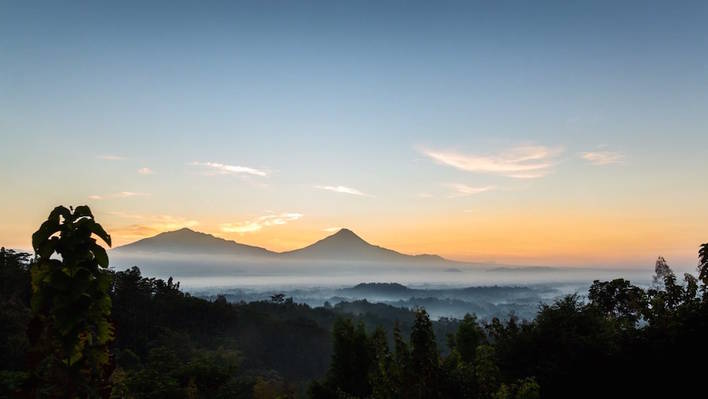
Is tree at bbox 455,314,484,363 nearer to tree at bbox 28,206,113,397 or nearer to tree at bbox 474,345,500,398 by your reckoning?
tree at bbox 474,345,500,398

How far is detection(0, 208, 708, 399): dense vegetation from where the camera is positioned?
385cm

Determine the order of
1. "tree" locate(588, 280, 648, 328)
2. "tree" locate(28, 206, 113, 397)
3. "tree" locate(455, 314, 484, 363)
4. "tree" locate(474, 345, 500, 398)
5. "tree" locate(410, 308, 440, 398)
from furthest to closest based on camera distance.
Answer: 1. "tree" locate(588, 280, 648, 328)
2. "tree" locate(455, 314, 484, 363)
3. "tree" locate(474, 345, 500, 398)
4. "tree" locate(410, 308, 440, 398)
5. "tree" locate(28, 206, 113, 397)

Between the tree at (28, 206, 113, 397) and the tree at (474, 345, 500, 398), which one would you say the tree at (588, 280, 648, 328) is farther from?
the tree at (28, 206, 113, 397)

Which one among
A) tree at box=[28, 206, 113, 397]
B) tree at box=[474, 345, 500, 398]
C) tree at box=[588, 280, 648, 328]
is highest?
tree at box=[28, 206, 113, 397]

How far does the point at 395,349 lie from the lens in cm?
931

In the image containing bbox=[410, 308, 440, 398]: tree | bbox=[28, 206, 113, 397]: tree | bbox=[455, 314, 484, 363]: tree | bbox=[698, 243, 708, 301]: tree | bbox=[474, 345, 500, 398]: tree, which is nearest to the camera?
bbox=[28, 206, 113, 397]: tree

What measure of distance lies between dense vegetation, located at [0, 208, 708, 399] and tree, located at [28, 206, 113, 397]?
0.4 inches

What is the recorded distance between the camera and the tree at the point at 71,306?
149 inches

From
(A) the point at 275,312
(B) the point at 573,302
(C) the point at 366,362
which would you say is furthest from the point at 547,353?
(A) the point at 275,312

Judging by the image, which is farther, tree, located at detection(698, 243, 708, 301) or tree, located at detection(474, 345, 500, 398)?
tree, located at detection(698, 243, 708, 301)

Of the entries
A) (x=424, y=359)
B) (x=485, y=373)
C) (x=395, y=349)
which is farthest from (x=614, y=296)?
(x=424, y=359)

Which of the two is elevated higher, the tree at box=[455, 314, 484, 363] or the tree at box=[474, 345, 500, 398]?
the tree at box=[474, 345, 500, 398]

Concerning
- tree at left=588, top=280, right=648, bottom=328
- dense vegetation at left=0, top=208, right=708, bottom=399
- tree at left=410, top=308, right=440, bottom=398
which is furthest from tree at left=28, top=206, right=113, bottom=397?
tree at left=588, top=280, right=648, bottom=328

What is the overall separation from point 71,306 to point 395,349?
6.59 meters
